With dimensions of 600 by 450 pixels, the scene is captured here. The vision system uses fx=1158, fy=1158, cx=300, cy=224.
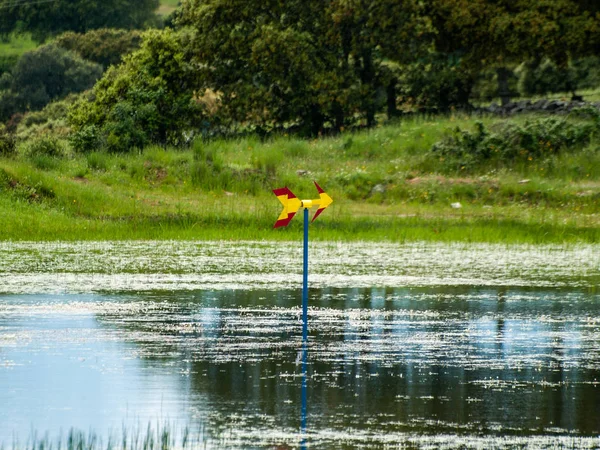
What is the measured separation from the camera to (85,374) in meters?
9.97

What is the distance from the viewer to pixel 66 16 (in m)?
82.1

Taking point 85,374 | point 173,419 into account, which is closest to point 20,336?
point 85,374

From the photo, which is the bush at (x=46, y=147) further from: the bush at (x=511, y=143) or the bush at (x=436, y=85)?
the bush at (x=436, y=85)

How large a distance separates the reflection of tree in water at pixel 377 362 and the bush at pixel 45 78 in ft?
178

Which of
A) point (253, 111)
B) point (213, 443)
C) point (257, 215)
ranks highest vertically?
point (253, 111)

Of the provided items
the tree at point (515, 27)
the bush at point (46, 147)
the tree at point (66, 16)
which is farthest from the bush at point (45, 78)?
the bush at point (46, 147)

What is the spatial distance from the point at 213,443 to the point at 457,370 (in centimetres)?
329

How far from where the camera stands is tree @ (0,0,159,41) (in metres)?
80.1

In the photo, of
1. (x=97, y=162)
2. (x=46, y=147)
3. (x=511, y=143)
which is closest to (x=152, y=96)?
(x=46, y=147)

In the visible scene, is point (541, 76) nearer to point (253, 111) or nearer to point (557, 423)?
point (253, 111)

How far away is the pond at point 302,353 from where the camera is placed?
27.0 ft

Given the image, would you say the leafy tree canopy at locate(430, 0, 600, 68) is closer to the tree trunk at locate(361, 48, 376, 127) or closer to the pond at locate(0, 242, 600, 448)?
the tree trunk at locate(361, 48, 376, 127)

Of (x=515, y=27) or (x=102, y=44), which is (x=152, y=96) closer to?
(x=515, y=27)

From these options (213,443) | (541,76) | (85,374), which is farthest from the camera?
(541,76)
